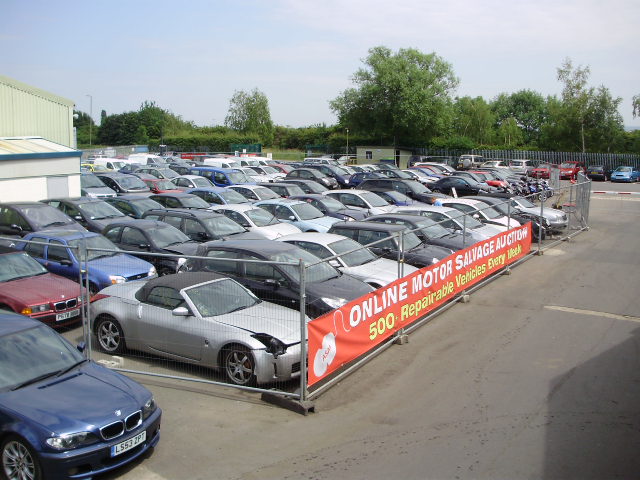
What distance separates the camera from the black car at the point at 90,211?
58.9 feet

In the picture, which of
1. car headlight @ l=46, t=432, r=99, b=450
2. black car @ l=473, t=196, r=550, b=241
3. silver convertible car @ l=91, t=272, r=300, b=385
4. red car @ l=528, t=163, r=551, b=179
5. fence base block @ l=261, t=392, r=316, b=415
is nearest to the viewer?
car headlight @ l=46, t=432, r=99, b=450

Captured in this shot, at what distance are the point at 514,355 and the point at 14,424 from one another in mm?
7650

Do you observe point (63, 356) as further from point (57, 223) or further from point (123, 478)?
point (57, 223)

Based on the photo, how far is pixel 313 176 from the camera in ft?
120

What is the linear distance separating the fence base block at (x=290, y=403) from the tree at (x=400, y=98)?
52099 millimetres

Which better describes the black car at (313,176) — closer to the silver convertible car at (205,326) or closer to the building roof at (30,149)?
the building roof at (30,149)

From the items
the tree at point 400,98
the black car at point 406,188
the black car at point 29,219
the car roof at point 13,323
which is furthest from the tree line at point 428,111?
the car roof at point 13,323

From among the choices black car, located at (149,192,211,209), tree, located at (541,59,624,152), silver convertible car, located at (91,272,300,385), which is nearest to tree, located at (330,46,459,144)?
tree, located at (541,59,624,152)

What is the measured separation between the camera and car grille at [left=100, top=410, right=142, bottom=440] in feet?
20.7

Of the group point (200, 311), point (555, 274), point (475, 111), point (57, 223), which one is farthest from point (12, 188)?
point (475, 111)

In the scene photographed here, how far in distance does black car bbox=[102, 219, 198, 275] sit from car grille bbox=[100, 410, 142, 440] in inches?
A: 314

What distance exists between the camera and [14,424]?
6.21 m

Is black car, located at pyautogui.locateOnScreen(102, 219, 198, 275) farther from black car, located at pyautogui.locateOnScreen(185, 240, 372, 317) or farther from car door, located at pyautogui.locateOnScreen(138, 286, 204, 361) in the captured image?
car door, located at pyautogui.locateOnScreen(138, 286, 204, 361)

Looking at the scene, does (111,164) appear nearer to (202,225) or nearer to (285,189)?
(285,189)
